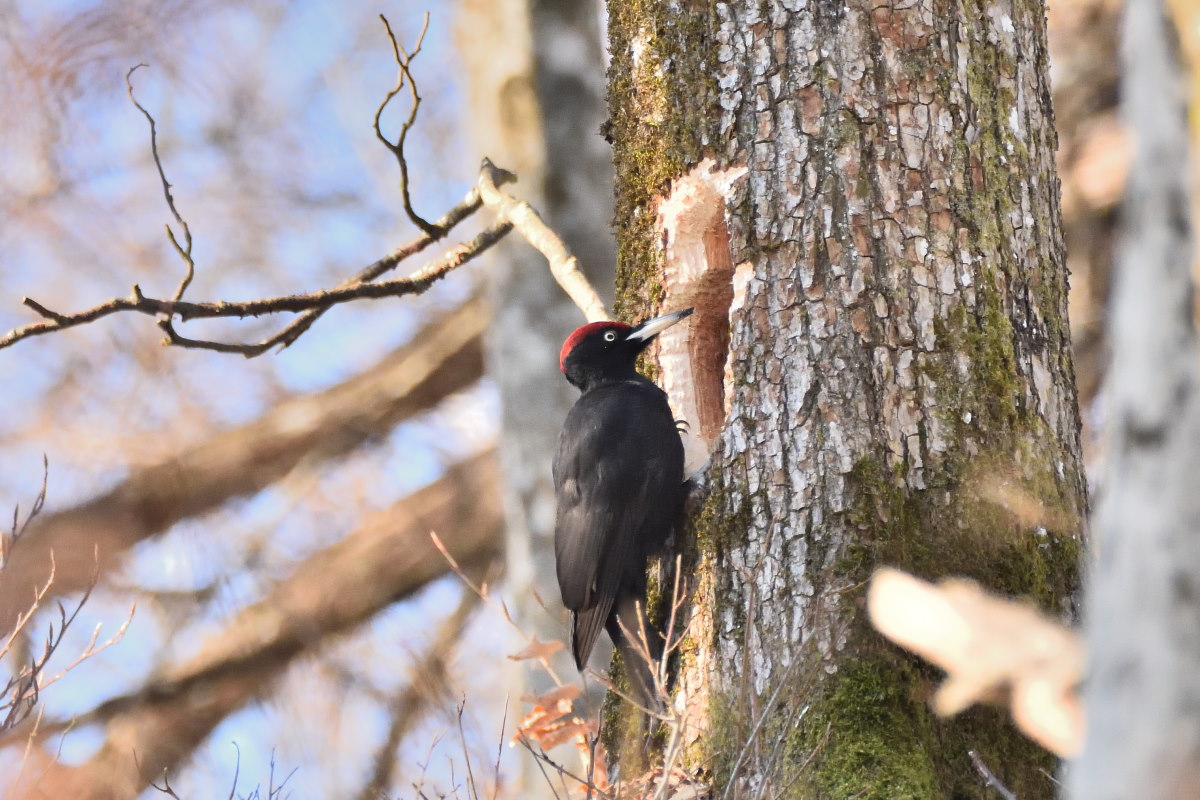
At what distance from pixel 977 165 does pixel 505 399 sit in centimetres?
360

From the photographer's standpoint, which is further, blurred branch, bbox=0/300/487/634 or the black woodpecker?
blurred branch, bbox=0/300/487/634

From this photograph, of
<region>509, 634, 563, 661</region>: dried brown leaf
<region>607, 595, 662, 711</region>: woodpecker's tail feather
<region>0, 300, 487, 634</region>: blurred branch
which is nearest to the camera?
<region>509, 634, 563, 661</region>: dried brown leaf

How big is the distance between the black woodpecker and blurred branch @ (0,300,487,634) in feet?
12.9

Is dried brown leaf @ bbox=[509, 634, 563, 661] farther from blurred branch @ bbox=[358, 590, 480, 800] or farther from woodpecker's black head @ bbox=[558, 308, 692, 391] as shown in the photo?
blurred branch @ bbox=[358, 590, 480, 800]

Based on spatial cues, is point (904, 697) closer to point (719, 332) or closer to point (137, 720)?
point (719, 332)

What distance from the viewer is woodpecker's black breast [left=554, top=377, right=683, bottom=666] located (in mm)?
3836

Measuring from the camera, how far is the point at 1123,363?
800 millimetres

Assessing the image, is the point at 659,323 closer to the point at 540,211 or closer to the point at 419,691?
the point at 540,211

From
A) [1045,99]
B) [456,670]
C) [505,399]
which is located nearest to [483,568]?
[456,670]

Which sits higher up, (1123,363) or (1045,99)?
(1045,99)

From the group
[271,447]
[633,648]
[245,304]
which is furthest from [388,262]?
[271,447]

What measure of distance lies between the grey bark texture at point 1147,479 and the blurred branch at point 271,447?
6.91 meters

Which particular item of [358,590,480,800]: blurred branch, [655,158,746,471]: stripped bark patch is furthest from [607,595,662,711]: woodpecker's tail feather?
[358,590,480,800]: blurred branch

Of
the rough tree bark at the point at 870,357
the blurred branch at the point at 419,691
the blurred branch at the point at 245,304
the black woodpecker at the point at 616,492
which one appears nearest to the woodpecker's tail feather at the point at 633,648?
the black woodpecker at the point at 616,492
